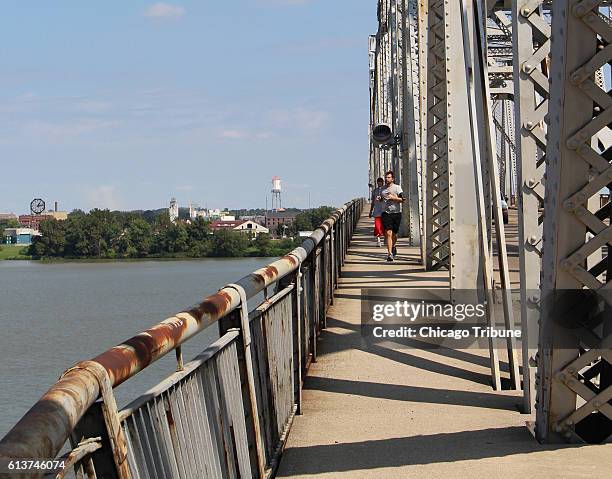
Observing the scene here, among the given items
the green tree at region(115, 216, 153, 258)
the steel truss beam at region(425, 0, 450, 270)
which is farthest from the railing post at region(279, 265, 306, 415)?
the green tree at region(115, 216, 153, 258)

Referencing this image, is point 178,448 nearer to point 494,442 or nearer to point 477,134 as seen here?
point 494,442

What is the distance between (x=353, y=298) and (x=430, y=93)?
11.0 feet

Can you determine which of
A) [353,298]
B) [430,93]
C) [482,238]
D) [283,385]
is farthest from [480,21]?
[430,93]

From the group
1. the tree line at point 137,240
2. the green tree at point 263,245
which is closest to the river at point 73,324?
the green tree at point 263,245

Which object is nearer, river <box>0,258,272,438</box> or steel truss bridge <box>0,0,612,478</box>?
steel truss bridge <box>0,0,612,478</box>

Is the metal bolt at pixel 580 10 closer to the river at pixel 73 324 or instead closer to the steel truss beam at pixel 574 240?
the steel truss beam at pixel 574 240

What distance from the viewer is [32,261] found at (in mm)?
100812

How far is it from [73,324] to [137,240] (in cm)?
5624

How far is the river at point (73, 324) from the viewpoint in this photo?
14164mm

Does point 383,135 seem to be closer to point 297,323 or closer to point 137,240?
point 297,323

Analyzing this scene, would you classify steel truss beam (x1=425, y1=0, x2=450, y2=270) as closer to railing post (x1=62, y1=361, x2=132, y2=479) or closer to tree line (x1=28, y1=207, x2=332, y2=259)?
railing post (x1=62, y1=361, x2=132, y2=479)

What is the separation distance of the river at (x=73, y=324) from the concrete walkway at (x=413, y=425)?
36.2 inches

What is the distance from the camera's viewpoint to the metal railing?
2.10 m

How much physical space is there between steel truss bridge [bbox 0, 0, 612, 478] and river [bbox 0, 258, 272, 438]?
656 mm
